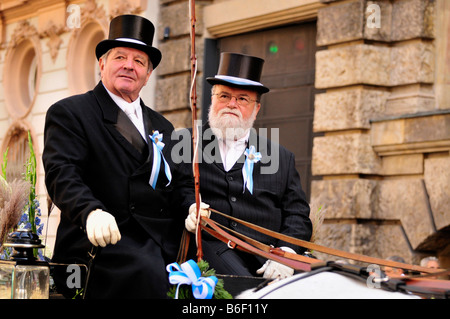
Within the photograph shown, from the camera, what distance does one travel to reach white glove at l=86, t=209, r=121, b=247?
3777 mm

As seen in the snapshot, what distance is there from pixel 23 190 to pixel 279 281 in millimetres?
1978

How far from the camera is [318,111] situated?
385 inches

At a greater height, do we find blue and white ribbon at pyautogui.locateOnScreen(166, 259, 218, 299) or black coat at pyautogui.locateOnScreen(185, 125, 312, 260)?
black coat at pyautogui.locateOnScreen(185, 125, 312, 260)

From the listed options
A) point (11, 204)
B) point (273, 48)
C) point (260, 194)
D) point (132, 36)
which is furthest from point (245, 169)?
point (273, 48)

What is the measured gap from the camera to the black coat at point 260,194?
5.14 m

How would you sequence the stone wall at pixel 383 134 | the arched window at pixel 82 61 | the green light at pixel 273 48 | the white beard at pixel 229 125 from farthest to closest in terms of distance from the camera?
the arched window at pixel 82 61
the green light at pixel 273 48
the stone wall at pixel 383 134
the white beard at pixel 229 125

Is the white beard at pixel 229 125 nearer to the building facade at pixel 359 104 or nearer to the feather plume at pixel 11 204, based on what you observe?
the feather plume at pixel 11 204

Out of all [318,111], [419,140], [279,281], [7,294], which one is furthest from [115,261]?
[318,111]

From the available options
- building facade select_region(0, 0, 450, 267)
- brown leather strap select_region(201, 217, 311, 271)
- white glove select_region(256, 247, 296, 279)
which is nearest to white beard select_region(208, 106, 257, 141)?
white glove select_region(256, 247, 296, 279)

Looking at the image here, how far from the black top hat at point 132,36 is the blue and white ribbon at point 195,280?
1672mm

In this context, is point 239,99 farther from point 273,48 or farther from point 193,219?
point 273,48

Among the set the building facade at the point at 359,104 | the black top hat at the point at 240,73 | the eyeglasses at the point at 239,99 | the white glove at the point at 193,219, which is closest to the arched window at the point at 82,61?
the building facade at the point at 359,104

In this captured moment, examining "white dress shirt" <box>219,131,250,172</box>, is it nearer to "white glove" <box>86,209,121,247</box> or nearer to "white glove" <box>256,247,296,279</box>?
"white glove" <box>256,247,296,279</box>

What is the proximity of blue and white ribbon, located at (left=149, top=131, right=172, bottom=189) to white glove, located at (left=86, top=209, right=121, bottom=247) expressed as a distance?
680mm
